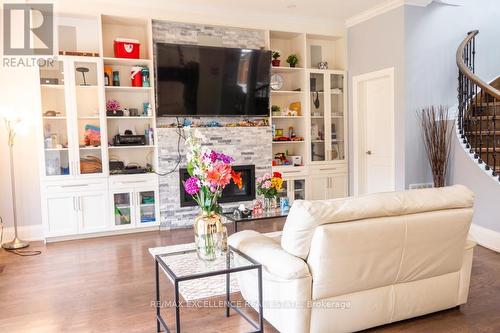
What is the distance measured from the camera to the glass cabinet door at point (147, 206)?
5547 millimetres

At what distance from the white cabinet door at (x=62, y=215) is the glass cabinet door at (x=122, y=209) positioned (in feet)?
1.56

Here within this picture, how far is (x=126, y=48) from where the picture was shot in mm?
5480

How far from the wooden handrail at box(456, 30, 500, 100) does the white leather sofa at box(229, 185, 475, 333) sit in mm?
2299

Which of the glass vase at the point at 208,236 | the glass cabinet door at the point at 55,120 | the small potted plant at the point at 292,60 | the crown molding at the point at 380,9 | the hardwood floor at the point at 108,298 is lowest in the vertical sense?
the hardwood floor at the point at 108,298

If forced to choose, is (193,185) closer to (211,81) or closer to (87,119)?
(87,119)

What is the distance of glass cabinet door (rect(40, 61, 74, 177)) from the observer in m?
5.09

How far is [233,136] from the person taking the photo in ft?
19.6

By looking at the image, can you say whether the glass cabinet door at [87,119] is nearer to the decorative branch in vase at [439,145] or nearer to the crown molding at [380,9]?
the crown molding at [380,9]

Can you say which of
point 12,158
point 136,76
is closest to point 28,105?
point 12,158

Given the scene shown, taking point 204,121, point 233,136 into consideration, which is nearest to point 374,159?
point 233,136

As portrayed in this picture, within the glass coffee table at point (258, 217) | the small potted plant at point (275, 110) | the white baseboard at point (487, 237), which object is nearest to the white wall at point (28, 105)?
the small potted plant at point (275, 110)

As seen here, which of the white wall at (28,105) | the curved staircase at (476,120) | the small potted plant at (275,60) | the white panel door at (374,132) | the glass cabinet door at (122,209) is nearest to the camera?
the curved staircase at (476,120)

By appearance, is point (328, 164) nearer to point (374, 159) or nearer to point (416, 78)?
point (374, 159)

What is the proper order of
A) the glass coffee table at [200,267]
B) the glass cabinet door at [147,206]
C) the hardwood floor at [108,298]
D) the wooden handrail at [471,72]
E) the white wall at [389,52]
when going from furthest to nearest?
the white wall at [389,52], the glass cabinet door at [147,206], the wooden handrail at [471,72], the hardwood floor at [108,298], the glass coffee table at [200,267]
